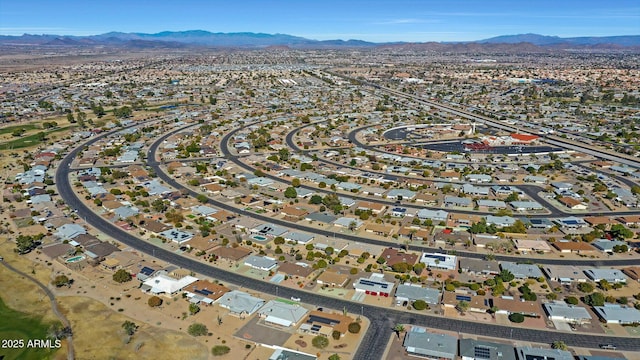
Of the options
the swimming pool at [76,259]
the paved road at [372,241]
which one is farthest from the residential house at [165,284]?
the paved road at [372,241]

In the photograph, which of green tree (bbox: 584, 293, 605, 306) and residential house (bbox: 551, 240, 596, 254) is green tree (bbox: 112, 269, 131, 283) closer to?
green tree (bbox: 584, 293, 605, 306)

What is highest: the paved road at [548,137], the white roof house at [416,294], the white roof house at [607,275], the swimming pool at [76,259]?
the paved road at [548,137]

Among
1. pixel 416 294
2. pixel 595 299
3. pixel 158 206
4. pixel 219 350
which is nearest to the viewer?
pixel 219 350

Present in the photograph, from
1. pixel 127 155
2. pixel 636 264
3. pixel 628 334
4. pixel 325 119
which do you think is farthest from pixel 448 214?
→ pixel 325 119

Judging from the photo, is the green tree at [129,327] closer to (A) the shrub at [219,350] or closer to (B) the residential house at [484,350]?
(A) the shrub at [219,350]

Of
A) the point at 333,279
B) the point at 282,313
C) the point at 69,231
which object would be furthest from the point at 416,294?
the point at 69,231

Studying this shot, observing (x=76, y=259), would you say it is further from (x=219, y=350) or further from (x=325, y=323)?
(x=325, y=323)

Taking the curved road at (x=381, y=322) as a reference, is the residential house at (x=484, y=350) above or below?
above
